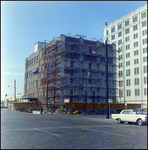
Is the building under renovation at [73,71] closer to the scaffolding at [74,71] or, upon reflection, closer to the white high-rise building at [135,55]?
the scaffolding at [74,71]

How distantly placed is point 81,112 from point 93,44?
21.2 metres

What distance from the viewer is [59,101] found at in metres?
47.8

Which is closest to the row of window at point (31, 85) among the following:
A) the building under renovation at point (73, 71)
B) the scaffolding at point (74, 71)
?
the building under renovation at point (73, 71)

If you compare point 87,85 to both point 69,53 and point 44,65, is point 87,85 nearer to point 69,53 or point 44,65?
point 69,53

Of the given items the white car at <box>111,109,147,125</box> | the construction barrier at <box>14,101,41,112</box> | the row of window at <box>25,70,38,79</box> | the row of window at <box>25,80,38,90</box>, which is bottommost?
the construction barrier at <box>14,101,41,112</box>

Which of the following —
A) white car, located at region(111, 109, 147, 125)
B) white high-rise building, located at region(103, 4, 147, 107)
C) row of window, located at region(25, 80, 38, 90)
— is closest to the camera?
white high-rise building, located at region(103, 4, 147, 107)

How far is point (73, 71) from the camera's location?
51.3 m

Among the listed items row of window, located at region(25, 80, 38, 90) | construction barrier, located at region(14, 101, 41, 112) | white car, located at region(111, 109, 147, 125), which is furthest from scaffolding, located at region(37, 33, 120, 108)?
white car, located at region(111, 109, 147, 125)

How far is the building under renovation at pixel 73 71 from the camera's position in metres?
49.2

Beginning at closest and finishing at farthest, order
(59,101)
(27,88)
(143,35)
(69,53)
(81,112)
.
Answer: (143,35) < (81,112) < (59,101) < (69,53) < (27,88)

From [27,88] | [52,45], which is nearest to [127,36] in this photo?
[52,45]

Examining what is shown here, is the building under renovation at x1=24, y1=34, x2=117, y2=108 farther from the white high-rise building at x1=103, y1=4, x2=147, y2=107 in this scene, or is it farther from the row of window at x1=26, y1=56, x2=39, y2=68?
the white high-rise building at x1=103, y1=4, x2=147, y2=107

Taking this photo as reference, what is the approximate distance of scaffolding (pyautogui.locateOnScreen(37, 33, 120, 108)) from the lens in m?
49.2

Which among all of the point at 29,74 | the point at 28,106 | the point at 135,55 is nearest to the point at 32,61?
the point at 29,74
